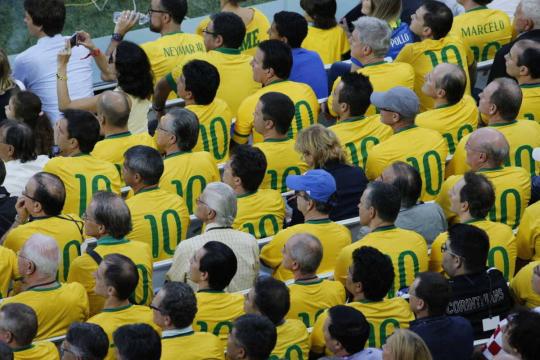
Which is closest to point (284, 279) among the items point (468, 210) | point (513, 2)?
point (468, 210)

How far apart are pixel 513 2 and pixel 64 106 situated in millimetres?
4055

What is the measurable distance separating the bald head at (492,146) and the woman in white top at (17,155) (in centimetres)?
296

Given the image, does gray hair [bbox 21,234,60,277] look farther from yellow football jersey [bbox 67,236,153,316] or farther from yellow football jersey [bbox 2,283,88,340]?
yellow football jersey [bbox 67,236,153,316]

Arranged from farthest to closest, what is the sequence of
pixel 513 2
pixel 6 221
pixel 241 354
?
pixel 513 2 → pixel 6 221 → pixel 241 354

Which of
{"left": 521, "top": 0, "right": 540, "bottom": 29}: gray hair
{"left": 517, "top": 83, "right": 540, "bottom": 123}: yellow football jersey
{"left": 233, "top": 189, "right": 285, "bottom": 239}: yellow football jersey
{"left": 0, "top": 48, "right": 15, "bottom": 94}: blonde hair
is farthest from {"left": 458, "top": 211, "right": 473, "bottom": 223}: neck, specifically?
{"left": 0, "top": 48, "right": 15, "bottom": 94}: blonde hair

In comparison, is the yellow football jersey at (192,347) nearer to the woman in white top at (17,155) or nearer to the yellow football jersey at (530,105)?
the woman in white top at (17,155)

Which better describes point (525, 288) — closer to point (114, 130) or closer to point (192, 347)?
point (192, 347)

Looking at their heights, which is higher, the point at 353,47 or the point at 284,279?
the point at 353,47

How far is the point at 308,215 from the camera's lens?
9.84 m

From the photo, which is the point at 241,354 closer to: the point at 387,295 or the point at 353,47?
the point at 387,295

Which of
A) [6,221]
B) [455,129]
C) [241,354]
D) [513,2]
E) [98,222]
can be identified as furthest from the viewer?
[513,2]

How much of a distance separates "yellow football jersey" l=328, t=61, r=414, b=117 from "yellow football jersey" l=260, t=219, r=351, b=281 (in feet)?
6.40

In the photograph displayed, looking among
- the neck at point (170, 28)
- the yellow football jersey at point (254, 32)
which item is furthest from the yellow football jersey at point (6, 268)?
the yellow football jersey at point (254, 32)

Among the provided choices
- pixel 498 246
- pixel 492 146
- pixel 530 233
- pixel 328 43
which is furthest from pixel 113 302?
pixel 328 43
